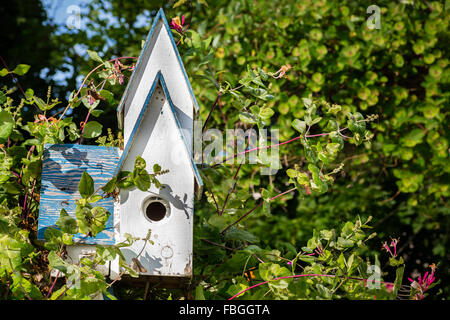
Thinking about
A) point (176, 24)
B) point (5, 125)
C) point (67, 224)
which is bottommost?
point (67, 224)

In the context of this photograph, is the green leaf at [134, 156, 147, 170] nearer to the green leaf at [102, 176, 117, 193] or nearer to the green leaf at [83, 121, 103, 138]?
the green leaf at [102, 176, 117, 193]

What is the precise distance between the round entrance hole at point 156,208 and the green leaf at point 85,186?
0.21 metres

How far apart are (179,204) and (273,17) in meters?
1.70

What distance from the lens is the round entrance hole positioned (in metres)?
1.15

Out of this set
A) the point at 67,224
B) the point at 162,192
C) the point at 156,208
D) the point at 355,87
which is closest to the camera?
the point at 67,224

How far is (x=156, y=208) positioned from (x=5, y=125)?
0.43 m

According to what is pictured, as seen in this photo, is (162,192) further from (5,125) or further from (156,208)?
(5,125)

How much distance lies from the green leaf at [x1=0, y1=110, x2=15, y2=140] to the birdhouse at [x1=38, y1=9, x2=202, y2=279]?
0.43ft

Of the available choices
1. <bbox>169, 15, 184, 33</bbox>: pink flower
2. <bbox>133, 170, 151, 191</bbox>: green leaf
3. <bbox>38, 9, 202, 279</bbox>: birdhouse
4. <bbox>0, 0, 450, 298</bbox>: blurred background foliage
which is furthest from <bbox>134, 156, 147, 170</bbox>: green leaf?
<bbox>0, 0, 450, 298</bbox>: blurred background foliage

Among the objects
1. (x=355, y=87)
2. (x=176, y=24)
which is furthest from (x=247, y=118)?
(x=355, y=87)

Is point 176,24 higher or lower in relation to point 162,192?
higher

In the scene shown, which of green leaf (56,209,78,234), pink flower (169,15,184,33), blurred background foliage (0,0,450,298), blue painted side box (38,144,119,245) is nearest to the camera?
green leaf (56,209,78,234)

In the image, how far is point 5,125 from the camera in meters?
1.00
